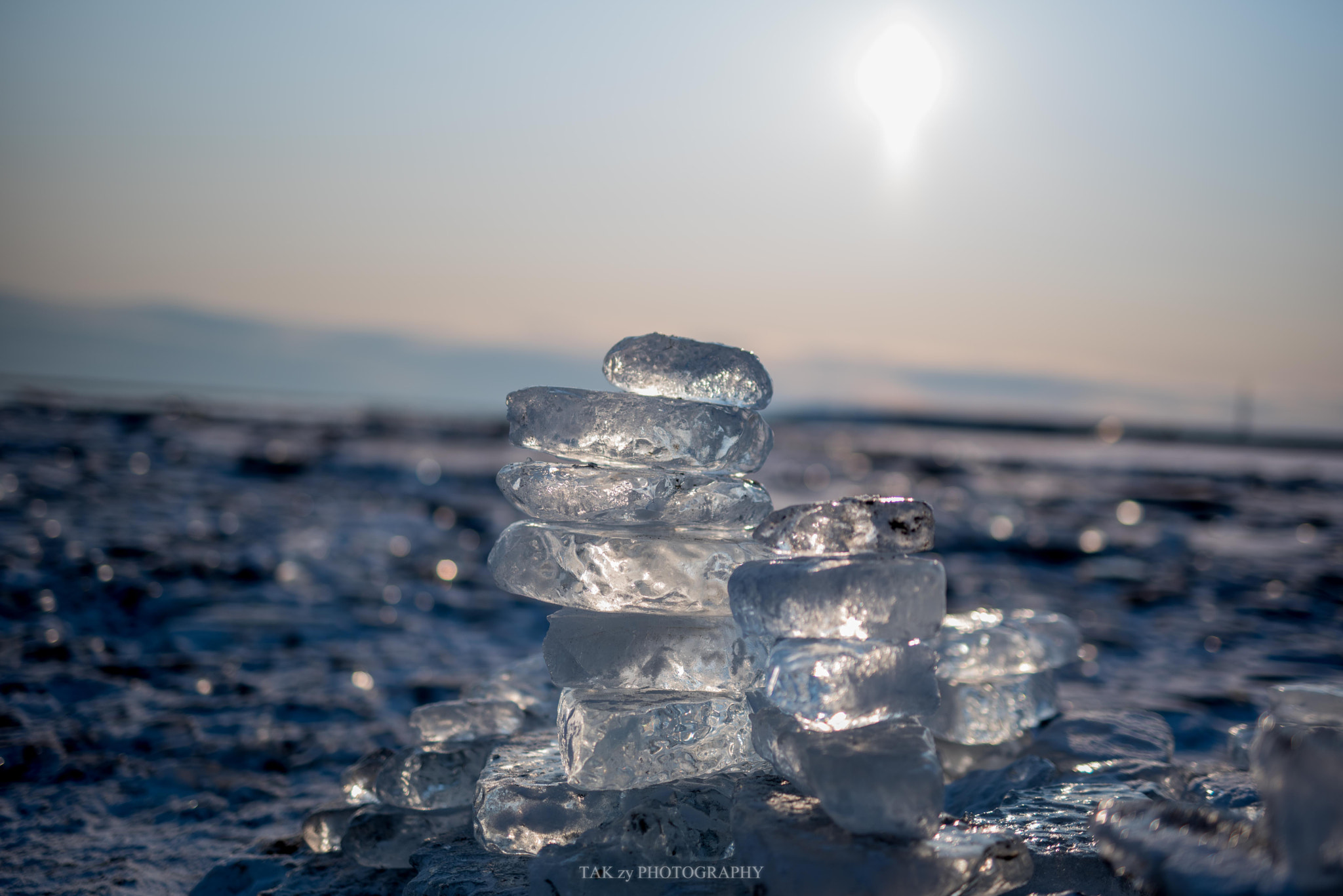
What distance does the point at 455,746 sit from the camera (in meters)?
2.70

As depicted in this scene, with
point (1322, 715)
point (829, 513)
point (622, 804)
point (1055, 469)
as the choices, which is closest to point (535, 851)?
point (622, 804)

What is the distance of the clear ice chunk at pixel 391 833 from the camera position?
7.98ft

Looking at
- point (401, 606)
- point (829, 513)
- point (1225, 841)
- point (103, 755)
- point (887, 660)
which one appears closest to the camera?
point (1225, 841)

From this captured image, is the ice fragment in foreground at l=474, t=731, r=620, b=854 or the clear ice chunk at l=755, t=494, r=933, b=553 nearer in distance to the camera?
the clear ice chunk at l=755, t=494, r=933, b=553

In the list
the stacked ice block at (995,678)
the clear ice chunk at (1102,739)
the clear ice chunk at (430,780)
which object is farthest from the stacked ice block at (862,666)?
the clear ice chunk at (1102,739)

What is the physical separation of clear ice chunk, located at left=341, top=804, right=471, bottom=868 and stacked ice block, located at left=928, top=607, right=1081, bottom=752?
1.66 metres

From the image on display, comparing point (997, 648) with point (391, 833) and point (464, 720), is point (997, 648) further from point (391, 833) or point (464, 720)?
point (391, 833)

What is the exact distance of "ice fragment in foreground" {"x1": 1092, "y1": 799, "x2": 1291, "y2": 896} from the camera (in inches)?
49.9

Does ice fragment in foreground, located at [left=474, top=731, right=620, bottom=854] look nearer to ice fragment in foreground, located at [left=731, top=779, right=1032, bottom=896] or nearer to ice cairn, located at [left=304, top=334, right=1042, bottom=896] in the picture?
ice cairn, located at [left=304, top=334, right=1042, bottom=896]

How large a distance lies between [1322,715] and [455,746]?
9.04 feet

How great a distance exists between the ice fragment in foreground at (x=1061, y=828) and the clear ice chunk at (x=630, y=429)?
1153 mm

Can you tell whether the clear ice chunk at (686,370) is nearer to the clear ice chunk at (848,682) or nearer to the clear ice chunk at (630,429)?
the clear ice chunk at (630,429)

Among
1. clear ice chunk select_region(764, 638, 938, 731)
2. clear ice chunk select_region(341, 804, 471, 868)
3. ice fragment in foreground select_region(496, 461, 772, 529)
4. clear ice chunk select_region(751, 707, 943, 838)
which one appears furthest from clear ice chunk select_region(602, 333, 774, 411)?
clear ice chunk select_region(341, 804, 471, 868)

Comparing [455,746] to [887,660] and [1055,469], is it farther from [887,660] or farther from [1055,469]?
[1055,469]
